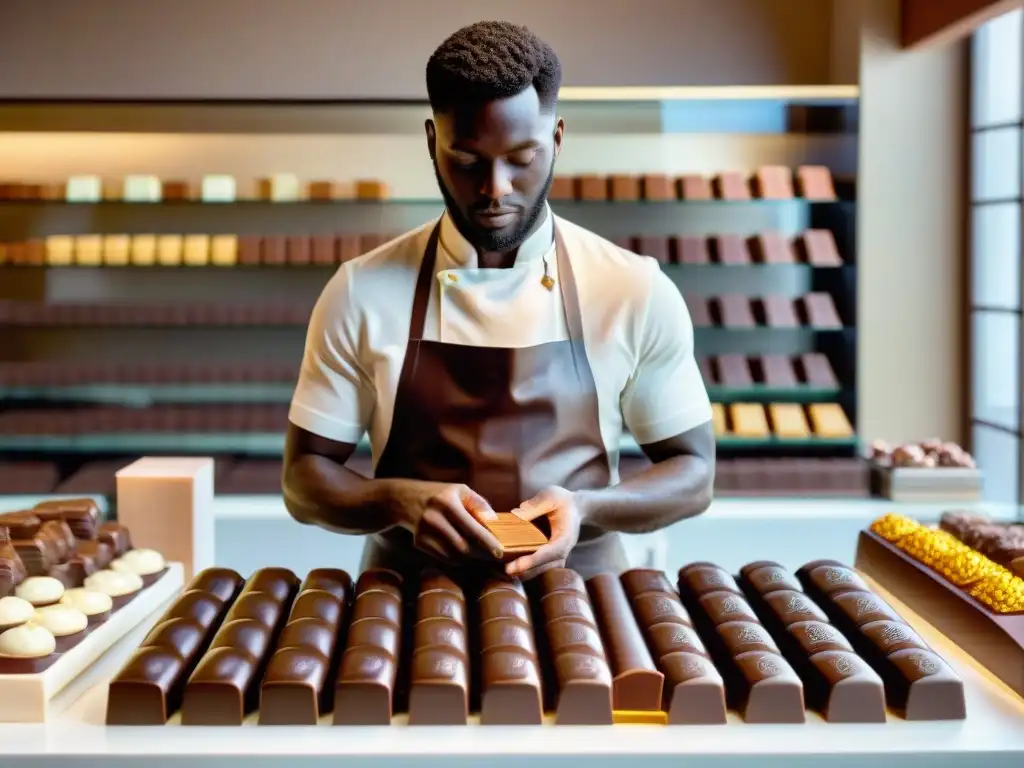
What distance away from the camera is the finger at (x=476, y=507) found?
63.9 inches

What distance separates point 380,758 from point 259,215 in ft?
14.2

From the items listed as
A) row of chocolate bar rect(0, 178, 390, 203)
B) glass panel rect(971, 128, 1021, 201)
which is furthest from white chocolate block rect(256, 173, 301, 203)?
glass panel rect(971, 128, 1021, 201)

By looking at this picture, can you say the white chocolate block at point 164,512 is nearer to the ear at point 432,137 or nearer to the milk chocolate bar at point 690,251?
the ear at point 432,137

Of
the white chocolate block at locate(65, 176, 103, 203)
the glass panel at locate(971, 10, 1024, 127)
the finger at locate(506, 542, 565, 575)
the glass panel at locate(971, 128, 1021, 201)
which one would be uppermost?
the glass panel at locate(971, 10, 1024, 127)

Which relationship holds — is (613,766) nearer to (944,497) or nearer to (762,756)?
(762,756)

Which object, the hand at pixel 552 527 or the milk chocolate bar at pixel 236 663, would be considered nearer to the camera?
the milk chocolate bar at pixel 236 663

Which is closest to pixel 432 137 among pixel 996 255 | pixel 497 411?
pixel 497 411

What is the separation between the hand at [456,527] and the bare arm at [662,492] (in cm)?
21

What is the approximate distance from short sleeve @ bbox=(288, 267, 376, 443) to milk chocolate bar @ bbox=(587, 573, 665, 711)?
54 cm

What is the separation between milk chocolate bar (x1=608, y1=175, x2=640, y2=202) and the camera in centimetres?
517

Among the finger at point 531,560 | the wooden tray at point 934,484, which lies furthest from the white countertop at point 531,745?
the wooden tray at point 934,484

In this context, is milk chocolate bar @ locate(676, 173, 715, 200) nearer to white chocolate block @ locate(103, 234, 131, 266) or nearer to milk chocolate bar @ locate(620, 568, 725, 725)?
white chocolate block @ locate(103, 234, 131, 266)

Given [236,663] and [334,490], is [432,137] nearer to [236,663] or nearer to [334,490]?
[334,490]

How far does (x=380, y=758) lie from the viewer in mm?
1275
